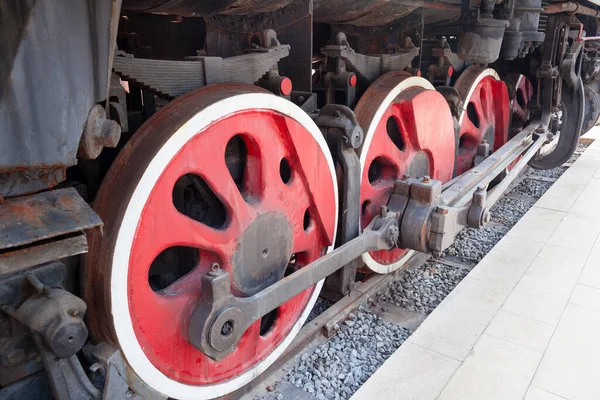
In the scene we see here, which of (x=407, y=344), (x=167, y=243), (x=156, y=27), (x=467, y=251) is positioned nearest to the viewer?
(x=167, y=243)

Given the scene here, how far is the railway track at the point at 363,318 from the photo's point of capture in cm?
204

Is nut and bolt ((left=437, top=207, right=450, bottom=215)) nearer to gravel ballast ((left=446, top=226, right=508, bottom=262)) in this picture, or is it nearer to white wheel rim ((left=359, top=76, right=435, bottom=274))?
white wheel rim ((left=359, top=76, right=435, bottom=274))

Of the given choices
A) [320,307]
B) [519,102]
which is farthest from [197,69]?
[519,102]

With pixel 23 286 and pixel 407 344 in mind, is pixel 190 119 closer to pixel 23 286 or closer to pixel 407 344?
pixel 23 286

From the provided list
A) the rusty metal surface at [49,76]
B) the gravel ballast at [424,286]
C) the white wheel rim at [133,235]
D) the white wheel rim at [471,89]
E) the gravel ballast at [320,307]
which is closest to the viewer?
the rusty metal surface at [49,76]

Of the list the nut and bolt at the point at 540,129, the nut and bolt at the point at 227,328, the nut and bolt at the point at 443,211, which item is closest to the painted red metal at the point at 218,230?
the nut and bolt at the point at 227,328

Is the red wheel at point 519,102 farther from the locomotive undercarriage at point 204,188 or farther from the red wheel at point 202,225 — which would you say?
the red wheel at point 202,225

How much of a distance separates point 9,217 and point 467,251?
310 centimetres

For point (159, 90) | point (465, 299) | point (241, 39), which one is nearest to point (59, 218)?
point (159, 90)

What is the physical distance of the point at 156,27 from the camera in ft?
6.98

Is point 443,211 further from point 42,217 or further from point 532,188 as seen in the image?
point 532,188

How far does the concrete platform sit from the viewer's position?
79.9 inches

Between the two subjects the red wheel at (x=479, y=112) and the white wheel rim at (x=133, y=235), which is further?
the red wheel at (x=479, y=112)

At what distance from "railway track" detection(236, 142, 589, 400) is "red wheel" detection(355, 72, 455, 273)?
0.57 ft
